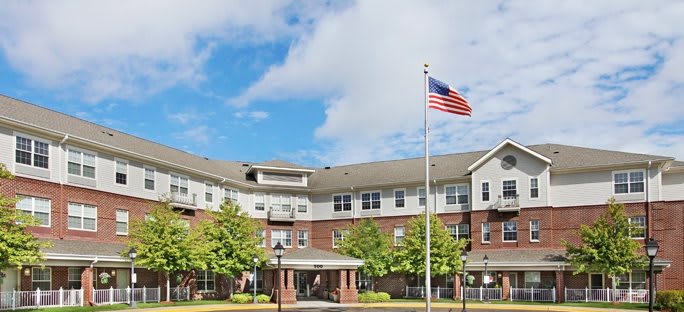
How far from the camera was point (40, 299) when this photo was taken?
32.9 m

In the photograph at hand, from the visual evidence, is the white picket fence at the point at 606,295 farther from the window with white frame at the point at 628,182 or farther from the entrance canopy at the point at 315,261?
the entrance canopy at the point at 315,261

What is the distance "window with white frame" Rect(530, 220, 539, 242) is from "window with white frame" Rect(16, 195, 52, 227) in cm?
3159

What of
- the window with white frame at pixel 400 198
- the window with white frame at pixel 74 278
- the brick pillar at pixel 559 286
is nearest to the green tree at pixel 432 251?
the window with white frame at pixel 400 198

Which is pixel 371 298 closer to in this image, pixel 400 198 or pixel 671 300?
pixel 400 198

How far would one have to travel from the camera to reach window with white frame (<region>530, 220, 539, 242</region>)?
154 ft

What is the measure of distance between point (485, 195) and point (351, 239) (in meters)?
10.5

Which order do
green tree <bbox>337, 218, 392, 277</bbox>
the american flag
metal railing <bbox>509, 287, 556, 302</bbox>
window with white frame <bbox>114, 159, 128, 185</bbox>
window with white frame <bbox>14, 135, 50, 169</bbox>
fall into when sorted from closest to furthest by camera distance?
the american flag
window with white frame <bbox>14, 135, 50, 169</bbox>
window with white frame <bbox>114, 159, 128, 185</bbox>
metal railing <bbox>509, 287, 556, 302</bbox>
green tree <bbox>337, 218, 392, 277</bbox>

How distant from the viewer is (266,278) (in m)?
47.6

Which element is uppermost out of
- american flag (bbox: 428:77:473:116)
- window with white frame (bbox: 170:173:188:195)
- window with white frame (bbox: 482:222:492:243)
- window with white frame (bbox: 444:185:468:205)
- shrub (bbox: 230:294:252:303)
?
american flag (bbox: 428:77:473:116)

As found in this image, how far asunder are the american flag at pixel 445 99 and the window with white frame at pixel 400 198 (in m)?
25.8

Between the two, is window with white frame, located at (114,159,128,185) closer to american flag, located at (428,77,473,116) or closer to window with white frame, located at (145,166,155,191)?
window with white frame, located at (145,166,155,191)

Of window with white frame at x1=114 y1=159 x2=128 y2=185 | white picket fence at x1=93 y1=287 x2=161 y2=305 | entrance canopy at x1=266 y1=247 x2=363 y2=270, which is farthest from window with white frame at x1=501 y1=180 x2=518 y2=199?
window with white frame at x1=114 y1=159 x2=128 y2=185

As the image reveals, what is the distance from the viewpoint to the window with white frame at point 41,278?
111ft

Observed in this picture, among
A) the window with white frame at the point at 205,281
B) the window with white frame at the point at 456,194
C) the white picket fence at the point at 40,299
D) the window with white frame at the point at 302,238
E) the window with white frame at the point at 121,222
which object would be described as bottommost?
the window with white frame at the point at 205,281
